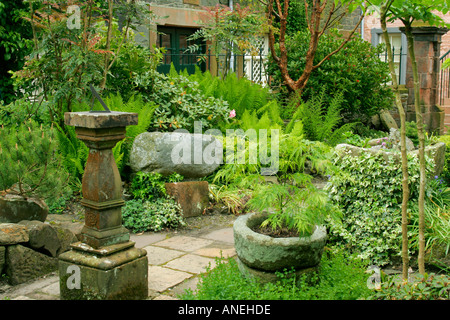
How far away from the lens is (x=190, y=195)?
5965 mm

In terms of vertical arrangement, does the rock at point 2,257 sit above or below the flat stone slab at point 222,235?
above

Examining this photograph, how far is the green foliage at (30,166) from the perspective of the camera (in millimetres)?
4387

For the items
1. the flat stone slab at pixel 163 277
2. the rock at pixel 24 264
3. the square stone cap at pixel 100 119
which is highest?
the square stone cap at pixel 100 119

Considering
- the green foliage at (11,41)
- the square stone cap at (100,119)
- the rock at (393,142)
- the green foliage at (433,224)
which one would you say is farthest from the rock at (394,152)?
the green foliage at (11,41)

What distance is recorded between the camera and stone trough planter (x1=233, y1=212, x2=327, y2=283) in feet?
11.2

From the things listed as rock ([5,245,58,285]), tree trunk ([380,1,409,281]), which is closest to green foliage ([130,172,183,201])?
rock ([5,245,58,285])

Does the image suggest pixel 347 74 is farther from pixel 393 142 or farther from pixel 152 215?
pixel 152 215

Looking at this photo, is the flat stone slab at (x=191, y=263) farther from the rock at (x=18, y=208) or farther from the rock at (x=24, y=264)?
the rock at (x=18, y=208)

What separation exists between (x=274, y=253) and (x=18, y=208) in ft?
8.46

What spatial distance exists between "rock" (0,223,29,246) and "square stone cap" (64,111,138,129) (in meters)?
1.18

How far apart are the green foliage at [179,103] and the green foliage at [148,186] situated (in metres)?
1.24

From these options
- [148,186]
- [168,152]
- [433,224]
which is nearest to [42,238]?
[148,186]

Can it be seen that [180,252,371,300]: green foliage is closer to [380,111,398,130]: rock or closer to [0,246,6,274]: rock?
[0,246,6,274]: rock

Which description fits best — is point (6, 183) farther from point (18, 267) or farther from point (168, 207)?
point (168, 207)
